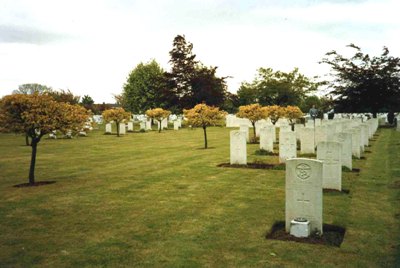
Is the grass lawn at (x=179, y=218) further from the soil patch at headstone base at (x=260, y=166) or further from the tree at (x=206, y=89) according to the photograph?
the tree at (x=206, y=89)

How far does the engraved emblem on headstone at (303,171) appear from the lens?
23.6ft

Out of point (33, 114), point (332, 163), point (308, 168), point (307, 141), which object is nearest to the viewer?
point (308, 168)

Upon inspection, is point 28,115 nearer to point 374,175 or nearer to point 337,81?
point 374,175

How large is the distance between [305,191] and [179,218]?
9.23 ft

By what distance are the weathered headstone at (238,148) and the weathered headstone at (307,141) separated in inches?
160

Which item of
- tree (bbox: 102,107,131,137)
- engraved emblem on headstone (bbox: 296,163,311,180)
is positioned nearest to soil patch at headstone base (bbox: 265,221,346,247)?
engraved emblem on headstone (bbox: 296,163,311,180)

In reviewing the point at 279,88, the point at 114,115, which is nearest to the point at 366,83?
the point at 279,88

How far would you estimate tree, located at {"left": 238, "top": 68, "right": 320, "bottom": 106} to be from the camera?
178ft

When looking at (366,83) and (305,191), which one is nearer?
(305,191)

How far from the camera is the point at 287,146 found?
15508mm

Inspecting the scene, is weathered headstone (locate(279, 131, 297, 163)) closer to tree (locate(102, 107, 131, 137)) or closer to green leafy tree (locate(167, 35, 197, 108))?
tree (locate(102, 107, 131, 137))

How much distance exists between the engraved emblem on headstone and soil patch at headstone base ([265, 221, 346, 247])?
3.73 ft

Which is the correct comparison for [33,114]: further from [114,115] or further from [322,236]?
[114,115]

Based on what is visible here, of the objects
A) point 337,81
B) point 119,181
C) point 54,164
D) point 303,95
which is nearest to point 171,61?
point 303,95
